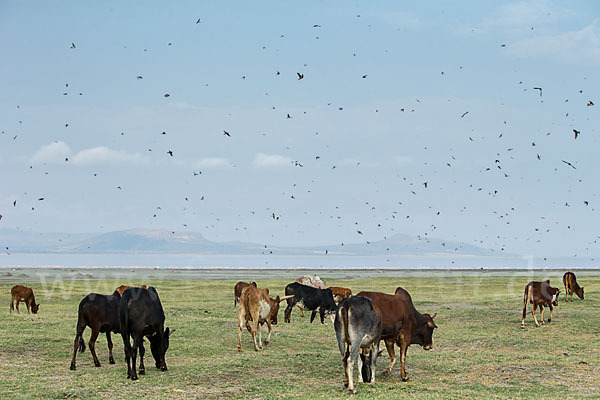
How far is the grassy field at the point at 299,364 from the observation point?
551 inches

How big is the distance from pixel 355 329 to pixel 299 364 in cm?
424

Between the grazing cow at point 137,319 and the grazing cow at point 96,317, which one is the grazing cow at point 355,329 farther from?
the grazing cow at point 96,317

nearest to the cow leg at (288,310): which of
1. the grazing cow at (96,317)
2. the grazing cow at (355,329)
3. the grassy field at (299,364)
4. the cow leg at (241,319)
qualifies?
the grassy field at (299,364)

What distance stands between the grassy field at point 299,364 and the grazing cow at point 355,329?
0.68 meters

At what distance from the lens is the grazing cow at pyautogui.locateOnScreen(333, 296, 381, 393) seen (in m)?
14.0

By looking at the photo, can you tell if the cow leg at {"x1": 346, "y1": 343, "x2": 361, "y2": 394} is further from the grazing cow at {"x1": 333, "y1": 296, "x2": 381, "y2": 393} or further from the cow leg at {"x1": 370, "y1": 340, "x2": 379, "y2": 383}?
the cow leg at {"x1": 370, "y1": 340, "x2": 379, "y2": 383}

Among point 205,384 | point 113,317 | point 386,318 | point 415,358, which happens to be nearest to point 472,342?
point 415,358

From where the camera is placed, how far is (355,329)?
14.0 meters

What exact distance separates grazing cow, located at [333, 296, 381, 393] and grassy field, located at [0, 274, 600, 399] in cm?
68

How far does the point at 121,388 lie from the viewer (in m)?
14.0

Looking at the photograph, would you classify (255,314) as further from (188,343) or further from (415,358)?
(415,358)

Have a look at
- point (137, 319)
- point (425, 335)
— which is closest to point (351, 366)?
point (425, 335)

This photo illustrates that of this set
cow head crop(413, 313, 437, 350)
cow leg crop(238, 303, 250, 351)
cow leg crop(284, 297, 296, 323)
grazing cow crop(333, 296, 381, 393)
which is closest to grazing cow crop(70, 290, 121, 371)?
cow leg crop(238, 303, 250, 351)

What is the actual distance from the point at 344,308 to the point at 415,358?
575 centimetres
